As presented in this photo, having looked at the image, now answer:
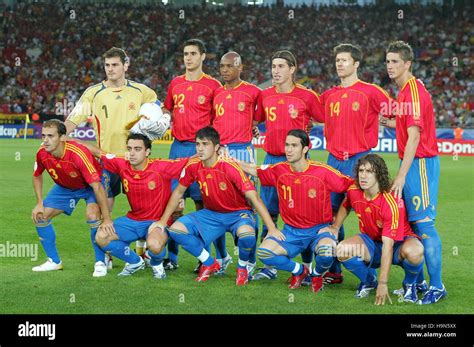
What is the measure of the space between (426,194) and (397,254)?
1.84 feet

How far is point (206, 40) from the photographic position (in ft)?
119

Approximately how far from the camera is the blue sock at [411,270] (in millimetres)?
6059

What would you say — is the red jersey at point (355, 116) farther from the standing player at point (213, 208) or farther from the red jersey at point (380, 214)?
the standing player at point (213, 208)

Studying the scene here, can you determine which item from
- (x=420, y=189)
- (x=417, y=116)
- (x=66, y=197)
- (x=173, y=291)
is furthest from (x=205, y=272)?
(x=417, y=116)

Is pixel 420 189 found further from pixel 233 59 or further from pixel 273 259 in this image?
pixel 233 59

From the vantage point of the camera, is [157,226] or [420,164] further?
[157,226]

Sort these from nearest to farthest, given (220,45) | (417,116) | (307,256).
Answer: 1. (417,116)
2. (307,256)
3. (220,45)

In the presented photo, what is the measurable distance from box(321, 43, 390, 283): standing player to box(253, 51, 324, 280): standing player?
37cm

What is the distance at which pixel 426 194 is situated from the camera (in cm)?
620

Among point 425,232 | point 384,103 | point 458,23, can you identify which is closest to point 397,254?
point 425,232

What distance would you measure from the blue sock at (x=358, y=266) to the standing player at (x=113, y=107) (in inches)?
104

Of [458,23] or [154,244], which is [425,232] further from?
[458,23]

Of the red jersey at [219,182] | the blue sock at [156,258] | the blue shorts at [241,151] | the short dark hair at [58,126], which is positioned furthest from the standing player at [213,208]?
the short dark hair at [58,126]

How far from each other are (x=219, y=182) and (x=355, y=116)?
4.58 ft
